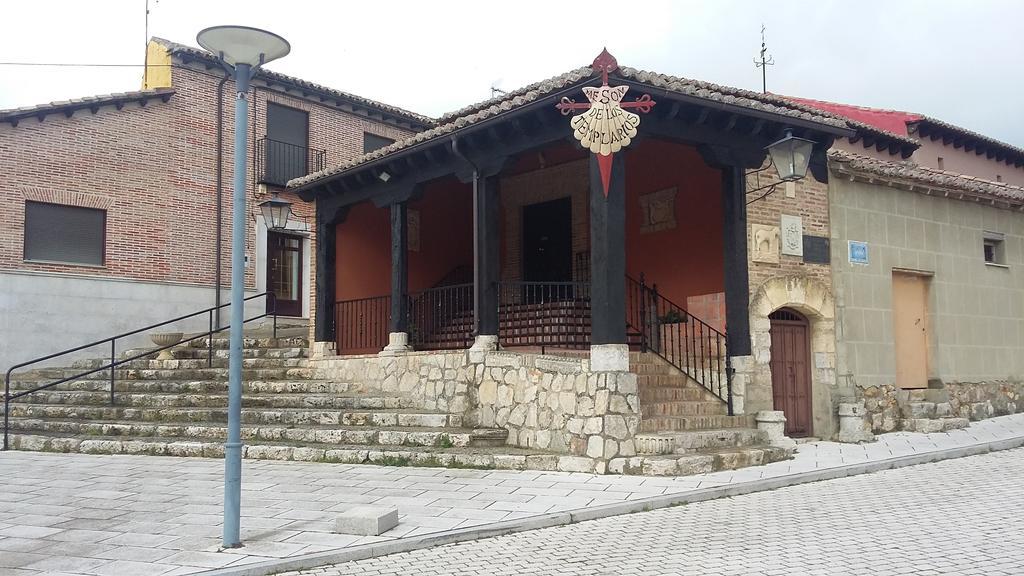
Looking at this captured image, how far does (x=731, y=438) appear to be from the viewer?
9.33 m

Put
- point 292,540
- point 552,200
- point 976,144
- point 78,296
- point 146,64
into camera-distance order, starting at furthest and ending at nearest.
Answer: point 976,144 < point 146,64 < point 78,296 < point 552,200 < point 292,540

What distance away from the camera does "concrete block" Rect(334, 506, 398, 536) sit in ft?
19.9

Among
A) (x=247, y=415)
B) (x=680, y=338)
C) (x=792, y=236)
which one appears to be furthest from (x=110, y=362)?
(x=792, y=236)

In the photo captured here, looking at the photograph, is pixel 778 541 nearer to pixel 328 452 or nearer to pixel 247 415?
pixel 328 452

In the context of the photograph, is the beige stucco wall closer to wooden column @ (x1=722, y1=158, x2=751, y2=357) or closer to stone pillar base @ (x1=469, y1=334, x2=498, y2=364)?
wooden column @ (x1=722, y1=158, x2=751, y2=357)

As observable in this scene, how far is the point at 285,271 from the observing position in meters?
18.9

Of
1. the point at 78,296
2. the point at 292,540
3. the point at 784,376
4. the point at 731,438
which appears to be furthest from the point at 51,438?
the point at 784,376

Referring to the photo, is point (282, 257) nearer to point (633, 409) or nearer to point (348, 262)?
point (348, 262)

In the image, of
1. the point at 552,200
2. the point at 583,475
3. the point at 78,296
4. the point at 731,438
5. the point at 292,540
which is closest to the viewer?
the point at 292,540

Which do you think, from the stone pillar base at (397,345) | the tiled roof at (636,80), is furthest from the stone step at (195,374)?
the tiled roof at (636,80)

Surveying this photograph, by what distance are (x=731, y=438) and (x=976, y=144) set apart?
1423cm

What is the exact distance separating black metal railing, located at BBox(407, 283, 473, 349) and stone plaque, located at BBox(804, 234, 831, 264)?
16.0 ft

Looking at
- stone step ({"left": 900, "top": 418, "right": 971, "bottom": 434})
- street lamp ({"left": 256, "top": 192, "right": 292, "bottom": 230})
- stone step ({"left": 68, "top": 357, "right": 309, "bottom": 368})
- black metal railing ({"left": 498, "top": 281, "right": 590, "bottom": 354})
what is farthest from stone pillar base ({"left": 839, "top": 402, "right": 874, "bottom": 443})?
street lamp ({"left": 256, "top": 192, "right": 292, "bottom": 230})

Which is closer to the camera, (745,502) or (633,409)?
(745,502)
